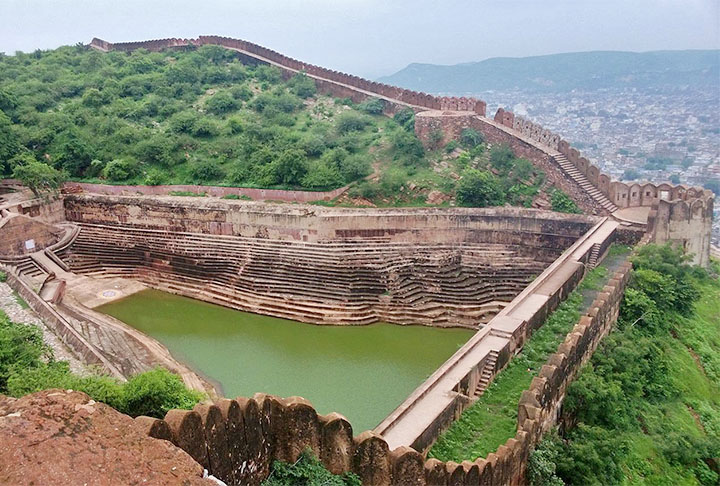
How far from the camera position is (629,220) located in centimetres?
1764

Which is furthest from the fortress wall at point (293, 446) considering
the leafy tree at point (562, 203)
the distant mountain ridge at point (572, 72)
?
the distant mountain ridge at point (572, 72)

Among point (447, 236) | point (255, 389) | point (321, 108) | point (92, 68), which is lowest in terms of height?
point (255, 389)

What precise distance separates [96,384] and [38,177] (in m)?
14.1

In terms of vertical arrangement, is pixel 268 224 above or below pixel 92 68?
below

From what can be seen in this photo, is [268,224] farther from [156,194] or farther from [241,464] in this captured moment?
[241,464]

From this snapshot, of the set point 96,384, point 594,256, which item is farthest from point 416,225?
point 96,384

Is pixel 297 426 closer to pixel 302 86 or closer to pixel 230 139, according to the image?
pixel 230 139

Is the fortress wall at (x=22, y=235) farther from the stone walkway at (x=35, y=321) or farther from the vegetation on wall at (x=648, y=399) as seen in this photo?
the vegetation on wall at (x=648, y=399)

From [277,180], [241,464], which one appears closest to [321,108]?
[277,180]

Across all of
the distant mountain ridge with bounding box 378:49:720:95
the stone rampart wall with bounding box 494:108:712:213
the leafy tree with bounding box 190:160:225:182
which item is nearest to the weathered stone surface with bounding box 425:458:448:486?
the stone rampart wall with bounding box 494:108:712:213

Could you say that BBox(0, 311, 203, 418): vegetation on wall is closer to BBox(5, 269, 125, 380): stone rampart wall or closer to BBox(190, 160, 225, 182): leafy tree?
BBox(5, 269, 125, 380): stone rampart wall

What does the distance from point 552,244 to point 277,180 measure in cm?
886

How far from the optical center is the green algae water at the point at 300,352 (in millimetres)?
12336

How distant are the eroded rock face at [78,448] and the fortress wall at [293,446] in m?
0.30
